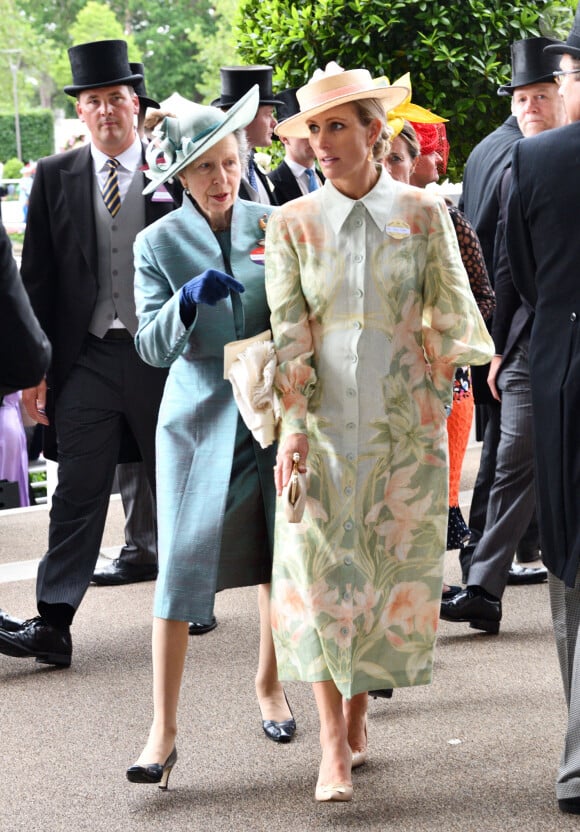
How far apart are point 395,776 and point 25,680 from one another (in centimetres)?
154

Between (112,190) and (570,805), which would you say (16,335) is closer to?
(570,805)

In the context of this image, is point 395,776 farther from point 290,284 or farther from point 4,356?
point 4,356

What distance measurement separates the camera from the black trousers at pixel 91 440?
483 centimetres

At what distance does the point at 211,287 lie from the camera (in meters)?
3.38

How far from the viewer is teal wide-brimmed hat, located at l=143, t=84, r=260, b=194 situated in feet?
11.8

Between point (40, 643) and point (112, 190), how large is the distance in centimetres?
164

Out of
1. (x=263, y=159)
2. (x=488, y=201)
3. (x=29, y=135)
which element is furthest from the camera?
(x=29, y=135)

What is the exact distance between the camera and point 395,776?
3.67 meters

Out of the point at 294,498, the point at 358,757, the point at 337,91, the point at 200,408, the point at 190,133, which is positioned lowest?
the point at 358,757

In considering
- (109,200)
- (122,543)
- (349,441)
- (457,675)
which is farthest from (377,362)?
(122,543)

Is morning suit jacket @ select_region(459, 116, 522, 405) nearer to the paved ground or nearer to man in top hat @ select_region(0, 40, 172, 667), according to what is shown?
the paved ground

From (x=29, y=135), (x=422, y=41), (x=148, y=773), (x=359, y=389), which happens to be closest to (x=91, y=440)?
(x=148, y=773)

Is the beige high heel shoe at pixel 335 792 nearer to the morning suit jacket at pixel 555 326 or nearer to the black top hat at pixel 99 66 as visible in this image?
the morning suit jacket at pixel 555 326

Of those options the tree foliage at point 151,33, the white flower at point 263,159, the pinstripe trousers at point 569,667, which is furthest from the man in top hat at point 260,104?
the tree foliage at point 151,33
